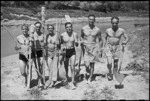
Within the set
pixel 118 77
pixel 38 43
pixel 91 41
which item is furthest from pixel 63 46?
pixel 118 77

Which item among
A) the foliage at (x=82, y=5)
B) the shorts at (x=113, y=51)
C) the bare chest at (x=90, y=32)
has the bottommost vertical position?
the foliage at (x=82, y=5)

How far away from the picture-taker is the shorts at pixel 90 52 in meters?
6.75

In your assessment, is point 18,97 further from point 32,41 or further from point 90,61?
point 90,61

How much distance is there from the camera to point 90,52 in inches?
268

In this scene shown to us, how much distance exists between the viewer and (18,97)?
626 centimetres

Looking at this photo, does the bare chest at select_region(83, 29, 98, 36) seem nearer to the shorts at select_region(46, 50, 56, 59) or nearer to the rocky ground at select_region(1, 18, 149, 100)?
the shorts at select_region(46, 50, 56, 59)

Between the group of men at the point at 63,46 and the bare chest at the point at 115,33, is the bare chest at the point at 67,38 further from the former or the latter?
the bare chest at the point at 115,33

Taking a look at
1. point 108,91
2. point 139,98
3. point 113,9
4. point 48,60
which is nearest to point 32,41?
point 48,60

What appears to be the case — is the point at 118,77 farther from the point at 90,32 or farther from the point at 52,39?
the point at 52,39

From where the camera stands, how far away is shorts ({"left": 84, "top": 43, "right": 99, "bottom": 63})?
6.75 m

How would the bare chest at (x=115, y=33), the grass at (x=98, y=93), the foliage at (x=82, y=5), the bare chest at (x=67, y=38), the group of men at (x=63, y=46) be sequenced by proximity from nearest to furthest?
the grass at (x=98, y=93)
the group of men at (x=63, y=46)
the bare chest at (x=67, y=38)
the bare chest at (x=115, y=33)
the foliage at (x=82, y=5)

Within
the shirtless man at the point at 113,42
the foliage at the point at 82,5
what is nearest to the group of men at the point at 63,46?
the shirtless man at the point at 113,42

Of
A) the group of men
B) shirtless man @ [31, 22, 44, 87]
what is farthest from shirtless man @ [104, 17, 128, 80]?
shirtless man @ [31, 22, 44, 87]

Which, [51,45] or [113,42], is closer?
[51,45]
